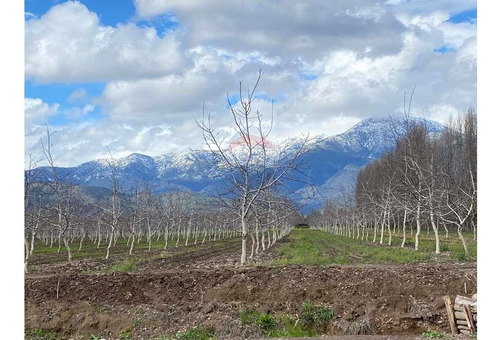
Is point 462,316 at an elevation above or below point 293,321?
above

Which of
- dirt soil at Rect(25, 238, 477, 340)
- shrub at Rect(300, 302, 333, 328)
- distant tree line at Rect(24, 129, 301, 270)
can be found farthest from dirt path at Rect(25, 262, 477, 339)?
distant tree line at Rect(24, 129, 301, 270)

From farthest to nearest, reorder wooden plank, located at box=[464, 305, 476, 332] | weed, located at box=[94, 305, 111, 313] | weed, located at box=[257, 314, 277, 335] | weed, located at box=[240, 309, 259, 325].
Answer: weed, located at box=[94, 305, 111, 313] → weed, located at box=[240, 309, 259, 325] → weed, located at box=[257, 314, 277, 335] → wooden plank, located at box=[464, 305, 476, 332]

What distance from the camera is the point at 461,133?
217 ft

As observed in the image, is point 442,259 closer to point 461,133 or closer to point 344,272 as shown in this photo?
point 344,272

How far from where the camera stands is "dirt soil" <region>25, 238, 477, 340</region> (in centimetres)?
991

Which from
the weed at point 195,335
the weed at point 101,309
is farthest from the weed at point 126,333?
the weed at point 101,309

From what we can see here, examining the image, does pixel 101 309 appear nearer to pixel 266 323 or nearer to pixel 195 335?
pixel 195 335

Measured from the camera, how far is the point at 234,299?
39.6ft

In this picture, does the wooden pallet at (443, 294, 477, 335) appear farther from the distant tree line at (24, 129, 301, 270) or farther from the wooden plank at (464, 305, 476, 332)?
the distant tree line at (24, 129, 301, 270)

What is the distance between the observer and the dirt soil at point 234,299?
991cm

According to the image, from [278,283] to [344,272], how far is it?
8.13 ft

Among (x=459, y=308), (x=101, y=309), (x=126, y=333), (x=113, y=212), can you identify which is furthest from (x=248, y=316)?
(x=113, y=212)
